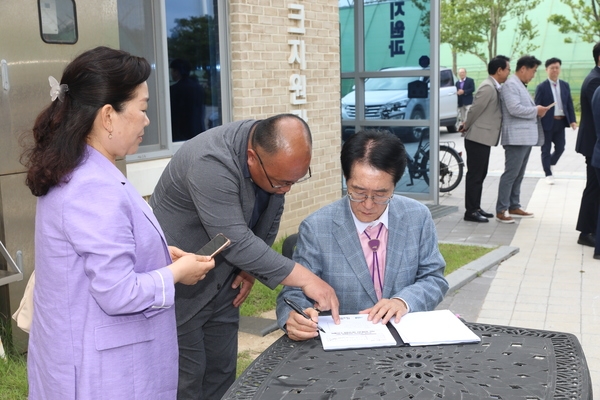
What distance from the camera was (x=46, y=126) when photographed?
246 cm

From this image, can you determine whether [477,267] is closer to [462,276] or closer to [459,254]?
[462,276]

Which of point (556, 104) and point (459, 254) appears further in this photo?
point (556, 104)

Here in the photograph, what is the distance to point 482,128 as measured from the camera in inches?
379

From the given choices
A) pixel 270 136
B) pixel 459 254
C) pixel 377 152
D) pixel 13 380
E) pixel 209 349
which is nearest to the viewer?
pixel 270 136

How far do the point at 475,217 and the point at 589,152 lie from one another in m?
1.96

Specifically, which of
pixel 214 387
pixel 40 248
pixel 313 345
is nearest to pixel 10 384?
pixel 214 387

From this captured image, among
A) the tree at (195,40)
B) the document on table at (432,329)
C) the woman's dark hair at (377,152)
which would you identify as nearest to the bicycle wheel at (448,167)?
the tree at (195,40)

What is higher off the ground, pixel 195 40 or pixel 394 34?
pixel 394 34

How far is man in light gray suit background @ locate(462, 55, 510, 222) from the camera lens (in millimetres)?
9617

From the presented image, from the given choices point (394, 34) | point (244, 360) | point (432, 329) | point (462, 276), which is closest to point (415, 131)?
point (394, 34)

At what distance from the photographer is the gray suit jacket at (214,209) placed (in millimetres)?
2998

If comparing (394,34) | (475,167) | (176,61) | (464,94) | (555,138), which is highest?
(394,34)

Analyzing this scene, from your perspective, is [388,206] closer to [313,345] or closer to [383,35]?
[313,345]

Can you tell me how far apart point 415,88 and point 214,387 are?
8204 millimetres
